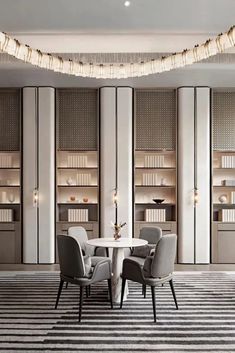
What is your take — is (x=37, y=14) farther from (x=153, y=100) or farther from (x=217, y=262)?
(x=217, y=262)

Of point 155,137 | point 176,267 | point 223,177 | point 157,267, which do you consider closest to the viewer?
point 157,267

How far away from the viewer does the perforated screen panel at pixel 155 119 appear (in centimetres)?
784

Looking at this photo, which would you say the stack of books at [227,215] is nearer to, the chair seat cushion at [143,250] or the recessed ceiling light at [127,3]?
the chair seat cushion at [143,250]

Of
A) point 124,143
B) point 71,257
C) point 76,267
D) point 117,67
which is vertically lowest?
point 76,267

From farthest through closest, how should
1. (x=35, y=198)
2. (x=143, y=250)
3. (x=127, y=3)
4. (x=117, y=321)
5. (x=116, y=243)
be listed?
(x=35, y=198), (x=143, y=250), (x=116, y=243), (x=127, y=3), (x=117, y=321)

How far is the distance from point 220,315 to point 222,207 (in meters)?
3.86

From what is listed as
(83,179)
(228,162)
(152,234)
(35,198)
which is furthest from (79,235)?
(228,162)

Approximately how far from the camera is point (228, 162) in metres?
7.75

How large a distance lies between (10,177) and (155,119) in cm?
338

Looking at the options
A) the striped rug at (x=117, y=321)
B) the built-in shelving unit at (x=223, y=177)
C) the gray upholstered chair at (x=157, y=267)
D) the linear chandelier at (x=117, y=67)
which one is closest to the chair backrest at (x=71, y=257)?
the striped rug at (x=117, y=321)

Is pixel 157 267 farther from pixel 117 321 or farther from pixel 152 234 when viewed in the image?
pixel 152 234

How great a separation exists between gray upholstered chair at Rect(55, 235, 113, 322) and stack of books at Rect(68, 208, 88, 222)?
310cm

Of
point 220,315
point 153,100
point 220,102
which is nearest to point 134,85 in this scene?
point 153,100

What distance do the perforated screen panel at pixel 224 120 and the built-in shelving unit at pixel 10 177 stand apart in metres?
4.19
